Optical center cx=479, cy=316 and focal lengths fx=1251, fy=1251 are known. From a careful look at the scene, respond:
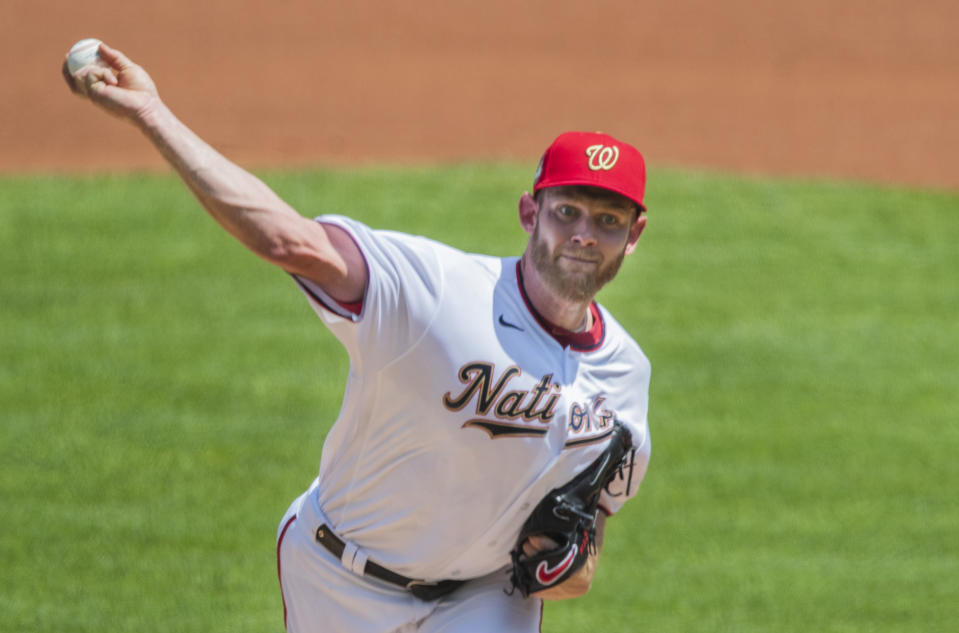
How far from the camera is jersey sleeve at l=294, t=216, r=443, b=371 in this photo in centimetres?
327

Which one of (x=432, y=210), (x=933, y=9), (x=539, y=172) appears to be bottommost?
(x=539, y=172)

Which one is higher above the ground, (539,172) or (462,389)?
(539,172)

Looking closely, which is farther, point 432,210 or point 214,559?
point 432,210

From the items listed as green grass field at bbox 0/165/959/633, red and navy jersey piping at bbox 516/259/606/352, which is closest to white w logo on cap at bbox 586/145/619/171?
red and navy jersey piping at bbox 516/259/606/352

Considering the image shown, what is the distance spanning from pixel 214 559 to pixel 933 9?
1645cm

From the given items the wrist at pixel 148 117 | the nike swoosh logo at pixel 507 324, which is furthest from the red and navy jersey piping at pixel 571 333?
the wrist at pixel 148 117

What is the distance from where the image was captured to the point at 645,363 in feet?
13.9

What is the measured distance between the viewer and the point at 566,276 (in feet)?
12.3

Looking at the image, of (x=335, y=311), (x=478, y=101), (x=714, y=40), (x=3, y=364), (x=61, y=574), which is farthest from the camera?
(x=714, y=40)

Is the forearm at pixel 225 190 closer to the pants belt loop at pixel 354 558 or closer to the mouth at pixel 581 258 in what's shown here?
the mouth at pixel 581 258

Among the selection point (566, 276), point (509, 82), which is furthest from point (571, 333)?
point (509, 82)

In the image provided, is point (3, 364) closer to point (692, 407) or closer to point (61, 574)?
point (61, 574)

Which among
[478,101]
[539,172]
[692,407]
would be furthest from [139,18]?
[539,172]

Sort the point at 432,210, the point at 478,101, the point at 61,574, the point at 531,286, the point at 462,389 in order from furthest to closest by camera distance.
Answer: the point at 478,101, the point at 432,210, the point at 61,574, the point at 531,286, the point at 462,389
